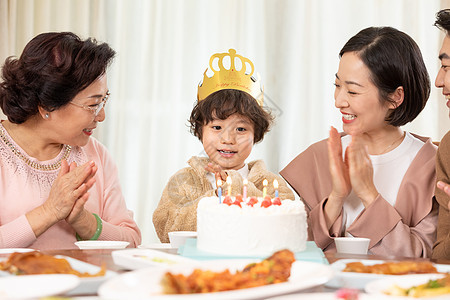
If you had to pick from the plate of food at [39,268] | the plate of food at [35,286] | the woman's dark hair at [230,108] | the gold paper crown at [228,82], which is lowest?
the plate of food at [39,268]

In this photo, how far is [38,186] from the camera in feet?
6.93

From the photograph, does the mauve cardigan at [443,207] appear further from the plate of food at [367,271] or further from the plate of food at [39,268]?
the plate of food at [39,268]

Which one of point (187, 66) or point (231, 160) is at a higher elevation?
point (187, 66)

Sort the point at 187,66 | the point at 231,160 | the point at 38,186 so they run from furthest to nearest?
the point at 187,66 < the point at 231,160 < the point at 38,186

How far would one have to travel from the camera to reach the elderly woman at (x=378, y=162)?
2119mm

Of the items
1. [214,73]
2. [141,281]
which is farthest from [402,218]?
[141,281]

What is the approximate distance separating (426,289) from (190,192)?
5.47 ft

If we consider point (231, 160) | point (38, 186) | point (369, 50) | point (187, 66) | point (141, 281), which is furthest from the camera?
point (187, 66)

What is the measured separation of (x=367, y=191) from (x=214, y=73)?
3.28 ft

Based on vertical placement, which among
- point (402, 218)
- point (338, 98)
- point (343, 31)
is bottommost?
point (402, 218)

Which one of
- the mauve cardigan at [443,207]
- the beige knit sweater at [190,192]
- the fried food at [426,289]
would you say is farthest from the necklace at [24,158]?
the fried food at [426,289]

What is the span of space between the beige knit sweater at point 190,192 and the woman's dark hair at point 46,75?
639 millimetres

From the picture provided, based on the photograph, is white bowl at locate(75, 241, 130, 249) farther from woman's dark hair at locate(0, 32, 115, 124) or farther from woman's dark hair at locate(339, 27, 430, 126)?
woman's dark hair at locate(339, 27, 430, 126)

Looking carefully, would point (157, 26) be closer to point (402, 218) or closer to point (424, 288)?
point (402, 218)
